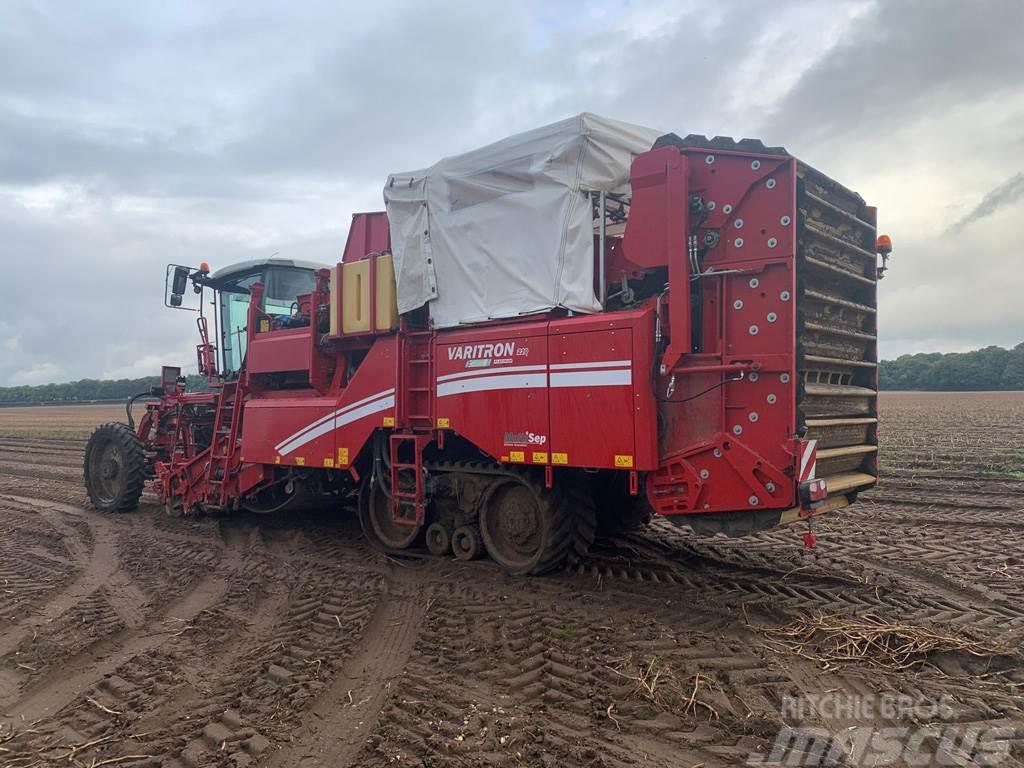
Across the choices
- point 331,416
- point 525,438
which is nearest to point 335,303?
point 331,416

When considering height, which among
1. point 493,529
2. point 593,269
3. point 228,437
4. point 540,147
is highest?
point 540,147

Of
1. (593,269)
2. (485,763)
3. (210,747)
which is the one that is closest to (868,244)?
(593,269)

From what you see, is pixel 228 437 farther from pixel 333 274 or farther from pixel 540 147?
Answer: pixel 540 147

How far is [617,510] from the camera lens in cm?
694

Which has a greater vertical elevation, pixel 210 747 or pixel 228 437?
pixel 228 437

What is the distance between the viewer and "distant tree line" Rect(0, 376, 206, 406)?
65.9 meters

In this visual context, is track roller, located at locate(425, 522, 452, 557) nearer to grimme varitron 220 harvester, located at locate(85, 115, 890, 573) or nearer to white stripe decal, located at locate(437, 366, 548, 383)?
grimme varitron 220 harvester, located at locate(85, 115, 890, 573)

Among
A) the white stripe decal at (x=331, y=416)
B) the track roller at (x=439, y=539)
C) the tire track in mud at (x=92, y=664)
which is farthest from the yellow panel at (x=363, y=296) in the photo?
the tire track in mud at (x=92, y=664)

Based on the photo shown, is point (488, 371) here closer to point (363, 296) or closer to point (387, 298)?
point (387, 298)

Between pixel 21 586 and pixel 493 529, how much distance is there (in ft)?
13.7

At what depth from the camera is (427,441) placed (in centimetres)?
639

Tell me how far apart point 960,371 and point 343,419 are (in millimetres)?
70835

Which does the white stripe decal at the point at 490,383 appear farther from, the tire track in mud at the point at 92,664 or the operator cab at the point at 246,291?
the operator cab at the point at 246,291

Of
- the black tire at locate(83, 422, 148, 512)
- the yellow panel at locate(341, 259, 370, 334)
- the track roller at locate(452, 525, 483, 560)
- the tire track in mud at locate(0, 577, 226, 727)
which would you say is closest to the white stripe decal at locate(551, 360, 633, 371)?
the track roller at locate(452, 525, 483, 560)
